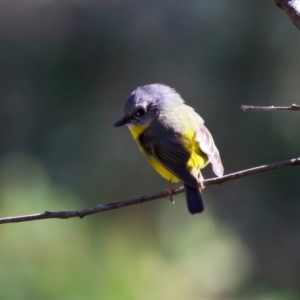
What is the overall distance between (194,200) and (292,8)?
119 cm

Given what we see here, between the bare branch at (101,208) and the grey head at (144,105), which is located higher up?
the grey head at (144,105)

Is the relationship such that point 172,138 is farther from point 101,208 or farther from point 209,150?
point 101,208

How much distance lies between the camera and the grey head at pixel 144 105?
3.92m

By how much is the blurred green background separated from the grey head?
1535 mm

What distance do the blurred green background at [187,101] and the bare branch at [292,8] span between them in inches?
122

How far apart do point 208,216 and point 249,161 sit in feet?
2.90

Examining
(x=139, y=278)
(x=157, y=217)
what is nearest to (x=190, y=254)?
(x=157, y=217)

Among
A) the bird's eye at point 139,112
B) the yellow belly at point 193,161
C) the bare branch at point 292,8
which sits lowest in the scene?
the yellow belly at point 193,161

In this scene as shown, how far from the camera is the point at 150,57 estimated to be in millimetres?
8680

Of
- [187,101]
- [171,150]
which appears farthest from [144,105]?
[187,101]

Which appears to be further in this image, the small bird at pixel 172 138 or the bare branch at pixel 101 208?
the small bird at pixel 172 138

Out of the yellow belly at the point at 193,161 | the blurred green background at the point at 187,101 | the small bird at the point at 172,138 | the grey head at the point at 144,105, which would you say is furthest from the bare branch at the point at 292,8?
the blurred green background at the point at 187,101

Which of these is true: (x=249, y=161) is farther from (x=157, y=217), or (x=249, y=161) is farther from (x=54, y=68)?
(x=54, y=68)

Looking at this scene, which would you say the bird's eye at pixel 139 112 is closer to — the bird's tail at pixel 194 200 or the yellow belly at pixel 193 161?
the yellow belly at pixel 193 161
